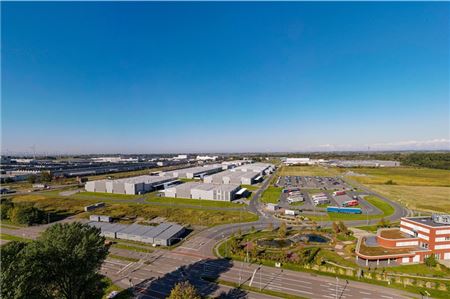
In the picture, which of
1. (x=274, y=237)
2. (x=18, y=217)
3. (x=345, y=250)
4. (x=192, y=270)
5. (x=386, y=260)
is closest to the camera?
(x=192, y=270)

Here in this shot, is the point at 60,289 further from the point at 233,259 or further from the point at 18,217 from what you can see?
the point at 18,217

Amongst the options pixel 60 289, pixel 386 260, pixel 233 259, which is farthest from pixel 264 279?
pixel 60 289

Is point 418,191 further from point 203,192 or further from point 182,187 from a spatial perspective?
point 182,187

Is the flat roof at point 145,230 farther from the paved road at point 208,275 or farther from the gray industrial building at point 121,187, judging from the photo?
the gray industrial building at point 121,187

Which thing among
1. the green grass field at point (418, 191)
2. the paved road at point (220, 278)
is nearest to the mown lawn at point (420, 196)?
the green grass field at point (418, 191)

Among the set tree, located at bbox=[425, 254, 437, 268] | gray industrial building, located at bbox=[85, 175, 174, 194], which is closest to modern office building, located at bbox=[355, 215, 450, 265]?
tree, located at bbox=[425, 254, 437, 268]

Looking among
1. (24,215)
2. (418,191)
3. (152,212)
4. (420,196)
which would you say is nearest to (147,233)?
(152,212)
